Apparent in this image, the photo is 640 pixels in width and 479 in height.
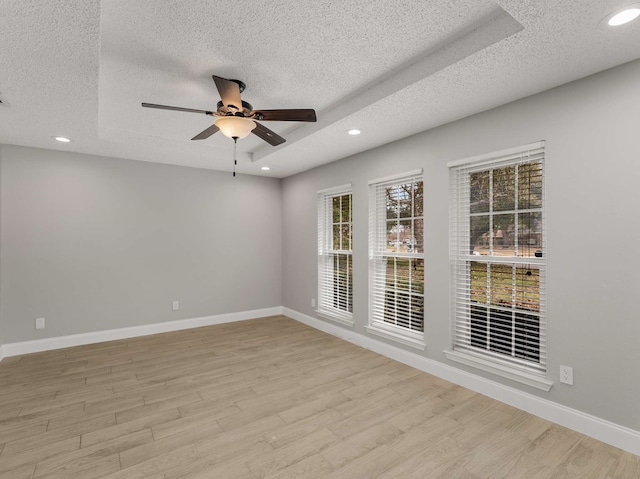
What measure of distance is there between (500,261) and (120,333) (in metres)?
4.76

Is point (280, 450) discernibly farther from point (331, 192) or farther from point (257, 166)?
point (257, 166)

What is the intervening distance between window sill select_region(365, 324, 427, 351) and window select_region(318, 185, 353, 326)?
17.4 inches

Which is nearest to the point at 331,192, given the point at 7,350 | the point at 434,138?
the point at 434,138

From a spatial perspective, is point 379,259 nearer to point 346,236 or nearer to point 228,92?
point 346,236

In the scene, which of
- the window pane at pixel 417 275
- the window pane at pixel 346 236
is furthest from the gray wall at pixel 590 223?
the window pane at pixel 346 236

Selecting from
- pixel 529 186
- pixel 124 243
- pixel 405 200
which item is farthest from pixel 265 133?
pixel 124 243

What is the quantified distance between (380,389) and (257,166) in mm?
3506

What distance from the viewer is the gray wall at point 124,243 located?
392 cm

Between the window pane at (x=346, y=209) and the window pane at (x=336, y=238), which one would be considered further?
the window pane at (x=336, y=238)

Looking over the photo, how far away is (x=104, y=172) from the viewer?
4391 millimetres

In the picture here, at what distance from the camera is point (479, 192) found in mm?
2984

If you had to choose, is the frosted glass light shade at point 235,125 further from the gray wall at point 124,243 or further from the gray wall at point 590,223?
the gray wall at point 124,243

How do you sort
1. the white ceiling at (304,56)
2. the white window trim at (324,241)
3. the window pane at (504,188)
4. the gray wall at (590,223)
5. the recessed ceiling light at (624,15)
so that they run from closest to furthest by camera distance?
1. the recessed ceiling light at (624,15)
2. the white ceiling at (304,56)
3. the gray wall at (590,223)
4. the window pane at (504,188)
5. the white window trim at (324,241)

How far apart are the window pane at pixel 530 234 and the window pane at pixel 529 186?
82mm
